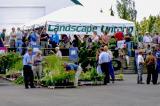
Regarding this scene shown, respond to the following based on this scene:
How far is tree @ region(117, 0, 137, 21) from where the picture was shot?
74.0 meters

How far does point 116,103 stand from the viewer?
62.2 feet

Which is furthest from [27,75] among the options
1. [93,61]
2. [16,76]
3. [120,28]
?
[120,28]

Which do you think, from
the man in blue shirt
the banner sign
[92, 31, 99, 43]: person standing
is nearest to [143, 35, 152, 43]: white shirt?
the banner sign

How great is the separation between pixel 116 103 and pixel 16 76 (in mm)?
12850

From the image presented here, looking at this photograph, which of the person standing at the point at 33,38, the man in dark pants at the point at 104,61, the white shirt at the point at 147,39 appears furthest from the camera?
the white shirt at the point at 147,39

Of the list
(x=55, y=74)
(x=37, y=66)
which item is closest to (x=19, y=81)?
(x=37, y=66)

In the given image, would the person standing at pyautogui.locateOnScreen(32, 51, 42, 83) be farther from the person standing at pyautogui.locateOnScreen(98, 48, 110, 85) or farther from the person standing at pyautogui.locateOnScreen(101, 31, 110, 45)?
the person standing at pyautogui.locateOnScreen(101, 31, 110, 45)

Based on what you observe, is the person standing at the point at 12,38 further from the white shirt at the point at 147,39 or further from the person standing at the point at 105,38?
the white shirt at the point at 147,39

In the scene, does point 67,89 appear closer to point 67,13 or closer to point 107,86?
point 107,86

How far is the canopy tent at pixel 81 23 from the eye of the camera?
3681 cm

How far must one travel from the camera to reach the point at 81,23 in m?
36.9

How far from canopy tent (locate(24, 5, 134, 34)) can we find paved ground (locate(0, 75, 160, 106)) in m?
10.3

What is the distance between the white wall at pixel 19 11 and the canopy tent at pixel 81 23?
17335mm

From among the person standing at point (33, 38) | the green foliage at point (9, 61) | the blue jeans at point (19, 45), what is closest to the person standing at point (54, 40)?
the person standing at point (33, 38)
